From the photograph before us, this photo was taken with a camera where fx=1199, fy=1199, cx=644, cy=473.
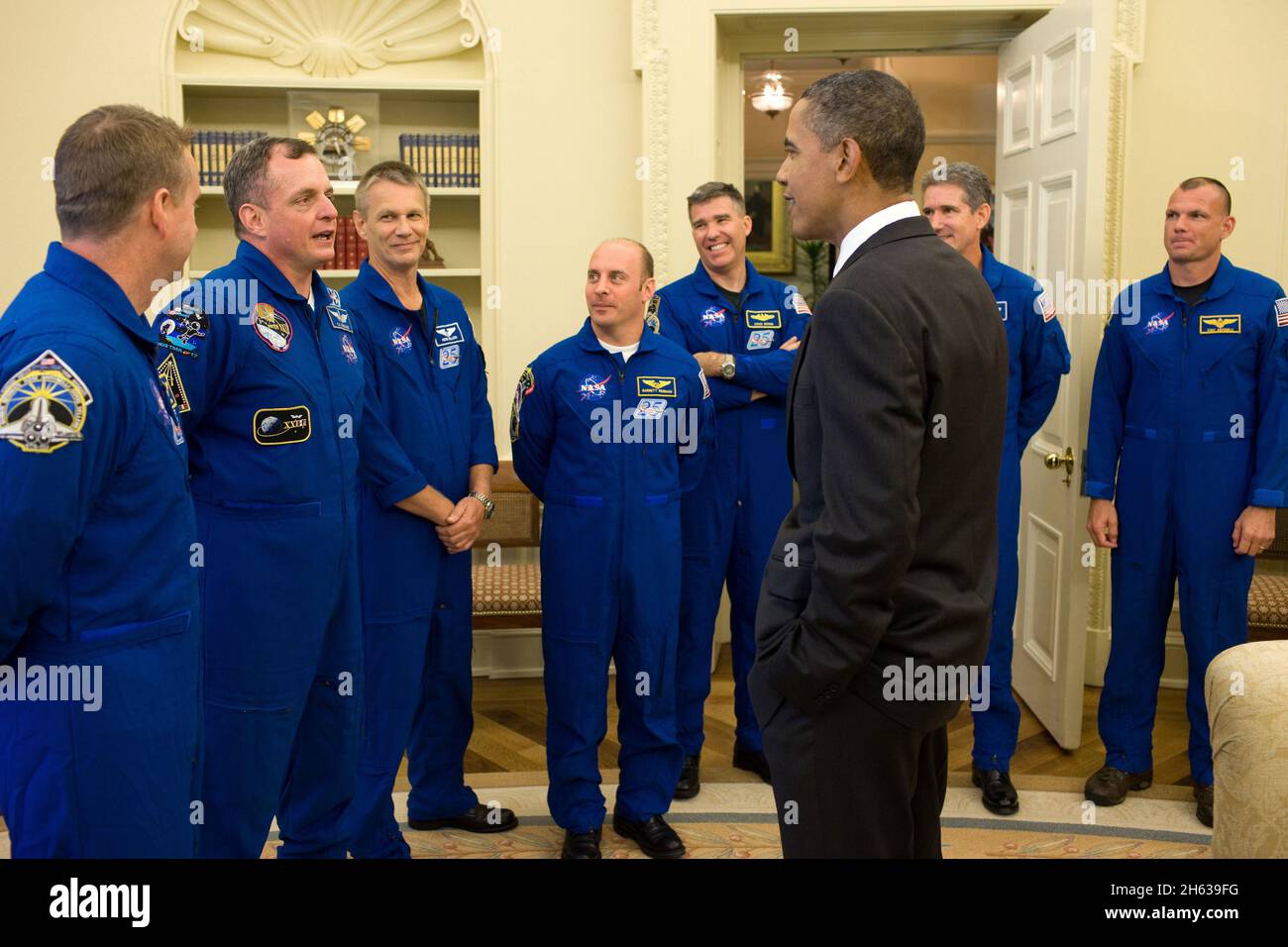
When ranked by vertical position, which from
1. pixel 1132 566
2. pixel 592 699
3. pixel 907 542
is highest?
pixel 907 542

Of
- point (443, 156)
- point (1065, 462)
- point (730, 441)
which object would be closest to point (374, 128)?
point (443, 156)

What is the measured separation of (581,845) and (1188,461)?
194 centimetres

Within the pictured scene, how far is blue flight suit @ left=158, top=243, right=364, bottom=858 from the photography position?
2207 mm

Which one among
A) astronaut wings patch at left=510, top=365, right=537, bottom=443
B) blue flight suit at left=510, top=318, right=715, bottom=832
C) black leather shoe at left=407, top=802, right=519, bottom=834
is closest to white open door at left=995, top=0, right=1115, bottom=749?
blue flight suit at left=510, top=318, right=715, bottom=832

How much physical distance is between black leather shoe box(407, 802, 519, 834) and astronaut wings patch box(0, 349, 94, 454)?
6.21 ft

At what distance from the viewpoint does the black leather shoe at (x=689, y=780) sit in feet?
11.2

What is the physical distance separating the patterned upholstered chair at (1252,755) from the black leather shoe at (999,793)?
1640mm

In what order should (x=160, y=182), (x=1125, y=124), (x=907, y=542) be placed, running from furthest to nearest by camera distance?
1. (x=1125, y=124)
2. (x=160, y=182)
3. (x=907, y=542)

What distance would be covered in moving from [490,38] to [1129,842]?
3427 mm

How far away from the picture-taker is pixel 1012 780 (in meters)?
3.51

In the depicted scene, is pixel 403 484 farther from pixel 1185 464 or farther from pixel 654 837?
pixel 1185 464

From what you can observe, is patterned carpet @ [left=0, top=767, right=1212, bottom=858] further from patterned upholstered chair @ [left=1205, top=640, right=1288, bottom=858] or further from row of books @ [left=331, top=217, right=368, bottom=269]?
row of books @ [left=331, top=217, right=368, bottom=269]

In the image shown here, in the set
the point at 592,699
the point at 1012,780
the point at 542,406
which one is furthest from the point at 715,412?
the point at 1012,780
